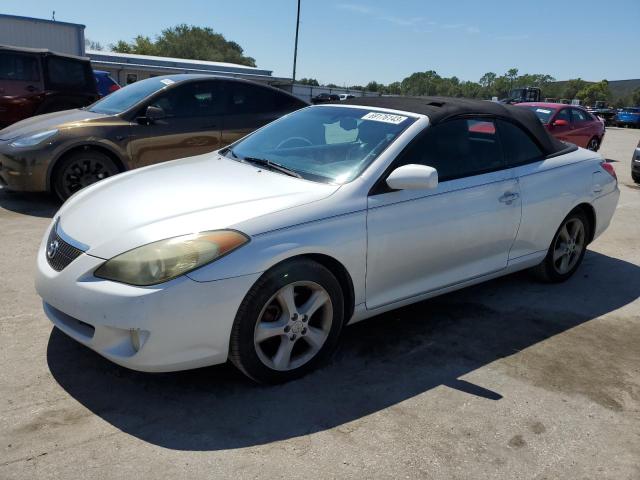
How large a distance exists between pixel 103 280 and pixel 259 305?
746 mm

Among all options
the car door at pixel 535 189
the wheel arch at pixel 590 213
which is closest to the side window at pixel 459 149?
the car door at pixel 535 189

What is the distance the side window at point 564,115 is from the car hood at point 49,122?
1020cm

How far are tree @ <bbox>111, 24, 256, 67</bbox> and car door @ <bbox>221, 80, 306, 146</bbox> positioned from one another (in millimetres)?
81620

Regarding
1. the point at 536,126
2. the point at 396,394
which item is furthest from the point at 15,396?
the point at 536,126

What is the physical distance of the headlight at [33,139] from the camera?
6129 mm

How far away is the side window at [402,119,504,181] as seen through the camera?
11.9 feet

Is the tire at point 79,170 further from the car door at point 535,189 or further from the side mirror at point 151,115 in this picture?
the car door at point 535,189

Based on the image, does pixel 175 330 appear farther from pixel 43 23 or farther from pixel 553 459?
pixel 43 23

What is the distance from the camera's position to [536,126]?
4.55 m

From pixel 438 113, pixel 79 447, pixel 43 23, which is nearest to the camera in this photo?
pixel 79 447

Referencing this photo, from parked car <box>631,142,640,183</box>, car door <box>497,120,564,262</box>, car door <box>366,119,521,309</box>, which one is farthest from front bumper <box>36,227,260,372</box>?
parked car <box>631,142,640,183</box>

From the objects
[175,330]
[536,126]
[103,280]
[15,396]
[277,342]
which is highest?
[536,126]

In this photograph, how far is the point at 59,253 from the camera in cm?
298

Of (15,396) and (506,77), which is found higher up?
(506,77)
